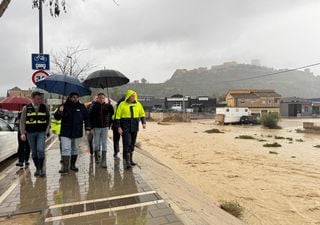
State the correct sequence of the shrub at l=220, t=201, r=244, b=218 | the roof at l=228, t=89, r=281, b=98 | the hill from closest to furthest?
the shrub at l=220, t=201, r=244, b=218 < the roof at l=228, t=89, r=281, b=98 < the hill

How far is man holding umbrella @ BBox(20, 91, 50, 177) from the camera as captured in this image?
6.01 metres

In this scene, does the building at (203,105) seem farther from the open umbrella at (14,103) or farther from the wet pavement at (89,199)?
the wet pavement at (89,199)

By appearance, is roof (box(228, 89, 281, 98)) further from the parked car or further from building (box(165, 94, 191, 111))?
the parked car

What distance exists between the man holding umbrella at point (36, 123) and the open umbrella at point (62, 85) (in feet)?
1.79

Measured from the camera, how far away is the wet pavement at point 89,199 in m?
3.96

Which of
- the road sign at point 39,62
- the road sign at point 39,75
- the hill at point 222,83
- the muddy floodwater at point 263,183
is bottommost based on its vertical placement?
the muddy floodwater at point 263,183

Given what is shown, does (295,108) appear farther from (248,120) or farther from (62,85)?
(62,85)

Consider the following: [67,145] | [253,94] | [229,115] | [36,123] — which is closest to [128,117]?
[67,145]

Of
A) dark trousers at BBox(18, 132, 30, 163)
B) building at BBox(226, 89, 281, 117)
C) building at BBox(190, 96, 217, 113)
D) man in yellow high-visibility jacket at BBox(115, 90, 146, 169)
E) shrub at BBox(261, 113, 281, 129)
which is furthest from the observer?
building at BBox(190, 96, 217, 113)

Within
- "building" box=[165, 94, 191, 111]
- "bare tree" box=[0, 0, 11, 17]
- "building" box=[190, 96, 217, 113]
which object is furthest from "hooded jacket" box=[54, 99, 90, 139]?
"building" box=[165, 94, 191, 111]

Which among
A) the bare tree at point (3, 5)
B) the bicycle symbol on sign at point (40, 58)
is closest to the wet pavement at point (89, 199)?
the bare tree at point (3, 5)

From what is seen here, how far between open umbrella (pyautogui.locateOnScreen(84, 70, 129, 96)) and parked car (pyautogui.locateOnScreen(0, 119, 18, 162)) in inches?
120

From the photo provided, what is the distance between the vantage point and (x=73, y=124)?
6.26 m

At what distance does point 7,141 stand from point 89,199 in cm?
495
